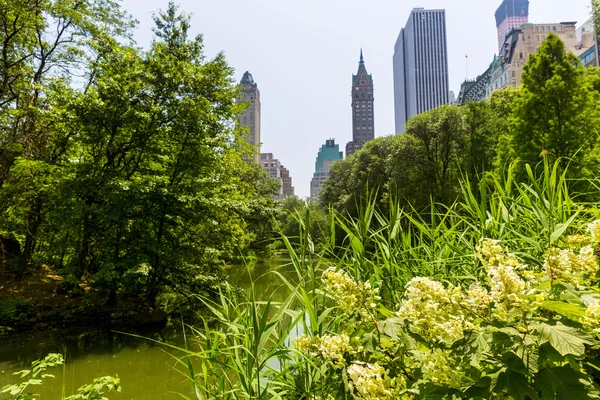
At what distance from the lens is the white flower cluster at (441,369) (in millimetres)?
776

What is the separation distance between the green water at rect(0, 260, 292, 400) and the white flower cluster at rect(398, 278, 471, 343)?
11.6 feet

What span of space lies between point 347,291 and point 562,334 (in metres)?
0.52

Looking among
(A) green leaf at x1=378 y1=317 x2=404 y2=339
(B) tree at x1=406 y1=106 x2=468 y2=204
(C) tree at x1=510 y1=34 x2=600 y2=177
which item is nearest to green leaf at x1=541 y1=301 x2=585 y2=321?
(A) green leaf at x1=378 y1=317 x2=404 y2=339

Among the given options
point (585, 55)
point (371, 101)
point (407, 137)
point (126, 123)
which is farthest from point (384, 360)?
point (371, 101)

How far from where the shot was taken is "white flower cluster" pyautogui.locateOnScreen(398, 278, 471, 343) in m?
0.82

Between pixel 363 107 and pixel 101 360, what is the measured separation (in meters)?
123

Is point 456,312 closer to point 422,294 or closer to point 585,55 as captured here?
point 422,294

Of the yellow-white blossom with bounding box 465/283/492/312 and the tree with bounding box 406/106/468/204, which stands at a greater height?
the tree with bounding box 406/106/468/204

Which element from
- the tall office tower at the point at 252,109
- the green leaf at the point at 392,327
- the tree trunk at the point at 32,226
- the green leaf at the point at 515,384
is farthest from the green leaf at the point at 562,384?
the tall office tower at the point at 252,109

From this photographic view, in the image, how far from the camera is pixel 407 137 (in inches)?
780

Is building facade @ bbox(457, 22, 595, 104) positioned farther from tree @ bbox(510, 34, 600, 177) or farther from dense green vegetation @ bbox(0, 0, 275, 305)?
dense green vegetation @ bbox(0, 0, 275, 305)

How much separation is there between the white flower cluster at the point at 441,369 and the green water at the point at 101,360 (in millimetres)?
3574

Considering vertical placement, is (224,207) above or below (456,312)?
above

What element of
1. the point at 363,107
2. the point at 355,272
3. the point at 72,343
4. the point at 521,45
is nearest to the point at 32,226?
the point at 72,343
